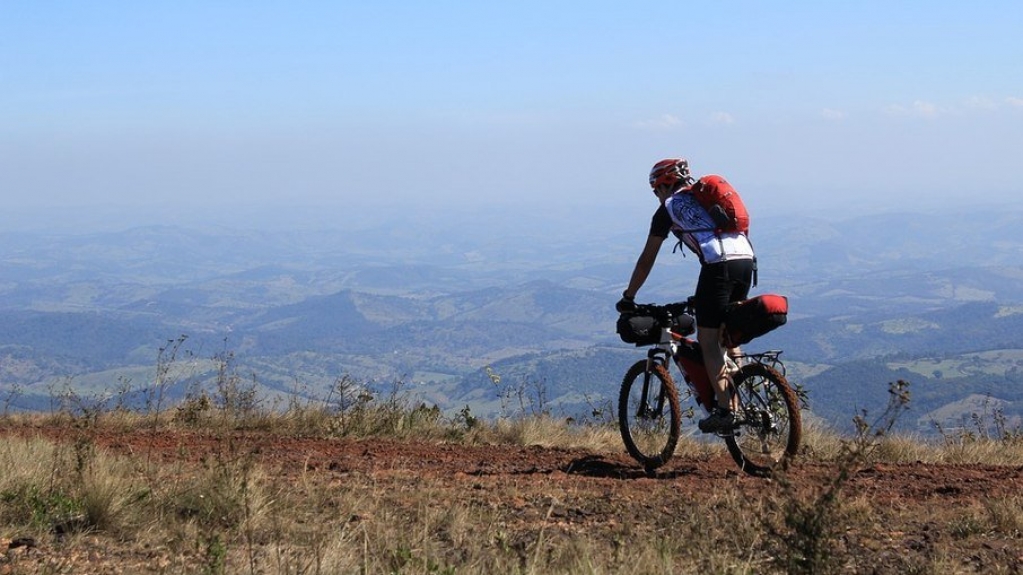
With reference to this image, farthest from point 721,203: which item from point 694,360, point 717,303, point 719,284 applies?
point 694,360

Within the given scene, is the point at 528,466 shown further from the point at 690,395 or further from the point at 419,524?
the point at 419,524

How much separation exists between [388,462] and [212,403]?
3.67m

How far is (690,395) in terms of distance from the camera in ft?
23.8

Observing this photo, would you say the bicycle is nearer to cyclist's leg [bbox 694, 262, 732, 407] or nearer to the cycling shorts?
cyclist's leg [bbox 694, 262, 732, 407]

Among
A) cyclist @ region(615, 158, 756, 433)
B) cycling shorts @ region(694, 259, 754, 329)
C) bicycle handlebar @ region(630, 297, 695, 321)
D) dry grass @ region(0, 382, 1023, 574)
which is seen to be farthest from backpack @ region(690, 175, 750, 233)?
dry grass @ region(0, 382, 1023, 574)

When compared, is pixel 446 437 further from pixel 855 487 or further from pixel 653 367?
pixel 855 487

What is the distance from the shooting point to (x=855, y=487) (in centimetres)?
589

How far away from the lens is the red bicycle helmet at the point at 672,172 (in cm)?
668

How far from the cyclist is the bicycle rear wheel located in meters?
0.12

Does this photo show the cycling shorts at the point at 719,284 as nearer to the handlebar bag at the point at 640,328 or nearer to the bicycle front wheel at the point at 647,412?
the handlebar bag at the point at 640,328

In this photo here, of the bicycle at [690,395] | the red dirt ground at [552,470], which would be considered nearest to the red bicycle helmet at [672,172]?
the bicycle at [690,395]

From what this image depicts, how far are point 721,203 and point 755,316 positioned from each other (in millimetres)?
794

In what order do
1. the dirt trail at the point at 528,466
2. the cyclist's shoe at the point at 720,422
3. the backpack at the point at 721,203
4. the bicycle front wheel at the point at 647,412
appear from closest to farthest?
the dirt trail at the point at 528,466, the backpack at the point at 721,203, the cyclist's shoe at the point at 720,422, the bicycle front wheel at the point at 647,412

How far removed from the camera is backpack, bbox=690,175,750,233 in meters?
6.32
